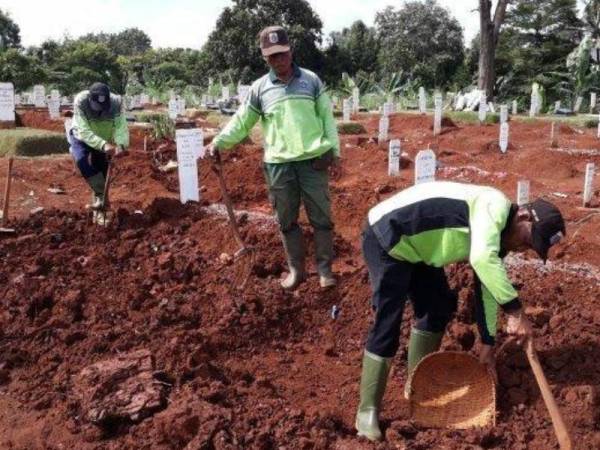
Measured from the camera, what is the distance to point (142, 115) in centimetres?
1808

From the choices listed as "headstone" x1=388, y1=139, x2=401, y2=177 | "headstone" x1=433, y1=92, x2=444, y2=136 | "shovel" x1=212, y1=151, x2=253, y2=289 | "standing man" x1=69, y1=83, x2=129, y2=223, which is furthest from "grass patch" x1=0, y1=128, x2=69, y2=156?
"shovel" x1=212, y1=151, x2=253, y2=289

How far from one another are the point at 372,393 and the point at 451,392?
47cm

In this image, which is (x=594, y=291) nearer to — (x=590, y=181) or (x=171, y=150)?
(x=590, y=181)

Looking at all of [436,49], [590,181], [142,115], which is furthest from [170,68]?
[590,181]

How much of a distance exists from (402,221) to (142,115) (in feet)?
52.7

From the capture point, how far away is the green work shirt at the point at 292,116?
462 centimetres

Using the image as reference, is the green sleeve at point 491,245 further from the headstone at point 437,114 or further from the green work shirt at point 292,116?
the headstone at point 437,114

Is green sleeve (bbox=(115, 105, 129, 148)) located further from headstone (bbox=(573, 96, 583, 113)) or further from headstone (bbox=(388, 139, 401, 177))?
headstone (bbox=(573, 96, 583, 113))

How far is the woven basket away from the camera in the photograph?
3.39m

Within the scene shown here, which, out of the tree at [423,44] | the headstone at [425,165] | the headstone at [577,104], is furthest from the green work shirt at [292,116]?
the tree at [423,44]

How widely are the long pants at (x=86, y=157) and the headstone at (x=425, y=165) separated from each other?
3180mm

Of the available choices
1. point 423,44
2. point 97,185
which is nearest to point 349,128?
point 97,185

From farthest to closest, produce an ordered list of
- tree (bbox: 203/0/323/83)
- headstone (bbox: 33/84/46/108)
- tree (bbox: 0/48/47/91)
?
tree (bbox: 203/0/323/83)
tree (bbox: 0/48/47/91)
headstone (bbox: 33/84/46/108)

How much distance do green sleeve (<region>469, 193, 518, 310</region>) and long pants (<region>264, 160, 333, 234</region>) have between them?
81.0 inches
